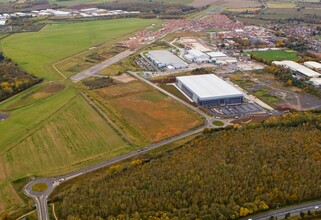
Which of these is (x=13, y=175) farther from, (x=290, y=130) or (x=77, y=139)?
(x=290, y=130)

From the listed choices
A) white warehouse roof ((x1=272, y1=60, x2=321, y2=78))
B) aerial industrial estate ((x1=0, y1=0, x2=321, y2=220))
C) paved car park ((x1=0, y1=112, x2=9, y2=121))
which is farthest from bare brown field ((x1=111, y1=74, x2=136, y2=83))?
white warehouse roof ((x1=272, y1=60, x2=321, y2=78))

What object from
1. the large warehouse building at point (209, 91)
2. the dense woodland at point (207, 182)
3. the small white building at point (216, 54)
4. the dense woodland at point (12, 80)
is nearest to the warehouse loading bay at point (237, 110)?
the large warehouse building at point (209, 91)

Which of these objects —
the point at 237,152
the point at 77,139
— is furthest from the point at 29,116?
the point at 237,152

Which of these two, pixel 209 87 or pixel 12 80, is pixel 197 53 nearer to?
pixel 209 87

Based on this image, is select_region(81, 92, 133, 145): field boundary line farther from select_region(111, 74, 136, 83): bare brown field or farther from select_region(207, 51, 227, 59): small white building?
select_region(207, 51, 227, 59): small white building

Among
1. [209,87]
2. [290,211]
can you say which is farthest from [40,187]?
[209,87]

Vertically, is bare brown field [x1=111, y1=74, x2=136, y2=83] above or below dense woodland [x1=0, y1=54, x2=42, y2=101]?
below

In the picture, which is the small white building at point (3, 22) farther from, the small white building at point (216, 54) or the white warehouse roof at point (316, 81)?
the white warehouse roof at point (316, 81)
